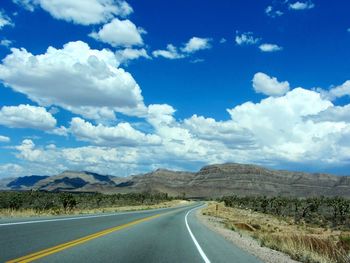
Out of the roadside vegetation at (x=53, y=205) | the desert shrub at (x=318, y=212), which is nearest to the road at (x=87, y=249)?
the roadside vegetation at (x=53, y=205)

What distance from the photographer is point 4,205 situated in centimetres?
8000

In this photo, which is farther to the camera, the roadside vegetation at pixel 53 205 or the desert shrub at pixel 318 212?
the desert shrub at pixel 318 212

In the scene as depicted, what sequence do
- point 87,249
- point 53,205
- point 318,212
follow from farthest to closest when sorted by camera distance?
1. point 318,212
2. point 53,205
3. point 87,249

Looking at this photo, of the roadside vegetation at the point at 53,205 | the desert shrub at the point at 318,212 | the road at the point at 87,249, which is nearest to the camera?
the road at the point at 87,249

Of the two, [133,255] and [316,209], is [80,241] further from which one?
[316,209]

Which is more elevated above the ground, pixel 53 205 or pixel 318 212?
pixel 53 205

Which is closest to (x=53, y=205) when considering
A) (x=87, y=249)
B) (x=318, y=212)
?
(x=318, y=212)

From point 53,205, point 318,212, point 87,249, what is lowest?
point 87,249

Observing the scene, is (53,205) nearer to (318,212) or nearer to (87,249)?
(318,212)

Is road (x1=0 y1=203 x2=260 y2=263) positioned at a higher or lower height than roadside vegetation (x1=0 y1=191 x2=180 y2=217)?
lower

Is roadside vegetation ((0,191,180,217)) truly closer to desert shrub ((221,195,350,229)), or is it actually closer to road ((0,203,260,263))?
road ((0,203,260,263))

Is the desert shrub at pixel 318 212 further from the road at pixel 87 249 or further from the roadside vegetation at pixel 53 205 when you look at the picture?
the road at pixel 87 249

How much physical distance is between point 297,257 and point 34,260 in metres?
9.11

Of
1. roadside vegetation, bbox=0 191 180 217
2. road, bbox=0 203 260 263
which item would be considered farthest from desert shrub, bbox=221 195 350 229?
road, bbox=0 203 260 263
